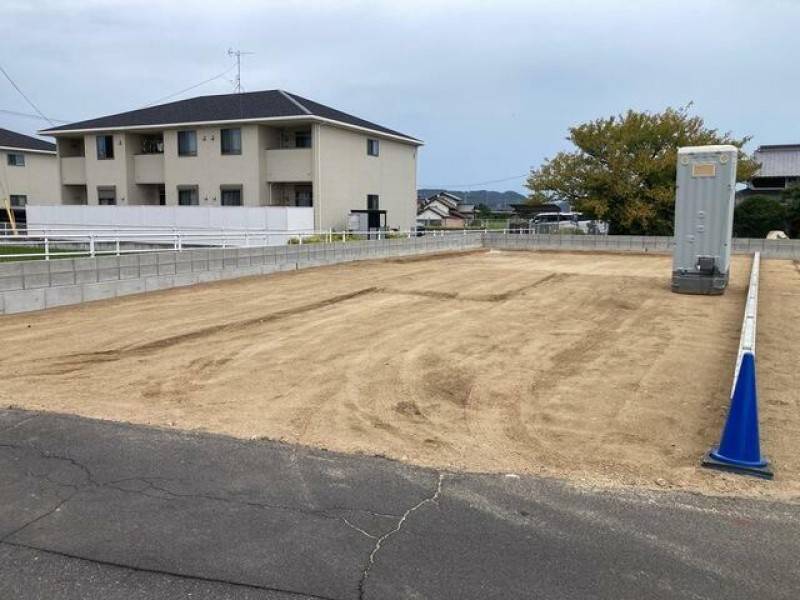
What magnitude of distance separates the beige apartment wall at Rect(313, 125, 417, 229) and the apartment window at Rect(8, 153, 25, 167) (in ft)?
86.6

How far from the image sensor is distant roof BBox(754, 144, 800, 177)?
131 feet

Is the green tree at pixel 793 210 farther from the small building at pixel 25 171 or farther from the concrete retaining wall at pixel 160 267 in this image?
the small building at pixel 25 171

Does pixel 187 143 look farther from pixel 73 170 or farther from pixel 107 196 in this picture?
pixel 73 170

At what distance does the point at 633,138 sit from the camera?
3177 centimetres

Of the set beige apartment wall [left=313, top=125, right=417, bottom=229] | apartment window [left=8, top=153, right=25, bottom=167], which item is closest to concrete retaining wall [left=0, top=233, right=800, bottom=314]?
beige apartment wall [left=313, top=125, right=417, bottom=229]

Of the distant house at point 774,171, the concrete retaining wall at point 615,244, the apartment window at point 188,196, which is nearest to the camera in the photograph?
the concrete retaining wall at point 615,244

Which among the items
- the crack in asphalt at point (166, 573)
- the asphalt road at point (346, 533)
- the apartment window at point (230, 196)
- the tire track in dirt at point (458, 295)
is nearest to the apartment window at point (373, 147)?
the apartment window at point (230, 196)

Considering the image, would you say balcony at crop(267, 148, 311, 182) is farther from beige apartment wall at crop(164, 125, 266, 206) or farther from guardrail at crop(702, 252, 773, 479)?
guardrail at crop(702, 252, 773, 479)

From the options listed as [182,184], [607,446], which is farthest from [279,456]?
[182,184]

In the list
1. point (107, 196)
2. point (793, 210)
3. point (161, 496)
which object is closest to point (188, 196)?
point (107, 196)

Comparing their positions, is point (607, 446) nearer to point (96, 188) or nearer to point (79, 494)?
point (79, 494)

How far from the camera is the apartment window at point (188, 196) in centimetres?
3191

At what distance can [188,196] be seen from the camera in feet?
106

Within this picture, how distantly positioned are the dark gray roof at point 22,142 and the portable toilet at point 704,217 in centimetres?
4336
